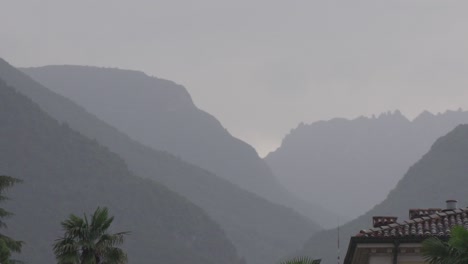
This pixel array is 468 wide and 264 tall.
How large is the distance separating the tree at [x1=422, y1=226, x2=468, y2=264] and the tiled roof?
601 centimetres

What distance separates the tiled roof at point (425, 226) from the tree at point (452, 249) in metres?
6.01

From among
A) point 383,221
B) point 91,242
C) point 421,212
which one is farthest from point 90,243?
point 421,212

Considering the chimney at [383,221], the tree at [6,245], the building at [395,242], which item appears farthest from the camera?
the tree at [6,245]

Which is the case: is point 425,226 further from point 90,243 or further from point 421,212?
point 90,243

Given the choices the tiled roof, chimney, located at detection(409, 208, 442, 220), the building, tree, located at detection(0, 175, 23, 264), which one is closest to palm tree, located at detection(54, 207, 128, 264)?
tree, located at detection(0, 175, 23, 264)

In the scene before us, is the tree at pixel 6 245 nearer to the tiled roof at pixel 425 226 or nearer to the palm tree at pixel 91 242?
the palm tree at pixel 91 242

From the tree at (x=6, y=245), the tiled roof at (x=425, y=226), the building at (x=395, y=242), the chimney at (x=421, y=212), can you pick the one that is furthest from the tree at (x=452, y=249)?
the tree at (x=6, y=245)

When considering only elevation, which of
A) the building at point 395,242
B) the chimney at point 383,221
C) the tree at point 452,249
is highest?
the chimney at point 383,221

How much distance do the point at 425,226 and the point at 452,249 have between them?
7268mm

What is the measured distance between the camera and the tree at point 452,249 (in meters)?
18.0

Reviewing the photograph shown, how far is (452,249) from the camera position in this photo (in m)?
18.2

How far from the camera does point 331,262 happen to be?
198 metres

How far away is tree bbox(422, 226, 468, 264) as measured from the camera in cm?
1795

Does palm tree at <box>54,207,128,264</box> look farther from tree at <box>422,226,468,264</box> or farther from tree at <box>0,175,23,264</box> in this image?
tree at <box>422,226,468,264</box>
